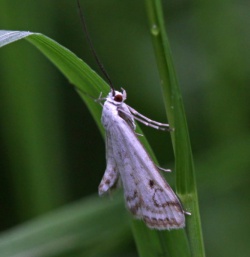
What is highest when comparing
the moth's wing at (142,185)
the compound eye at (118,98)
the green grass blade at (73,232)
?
the compound eye at (118,98)

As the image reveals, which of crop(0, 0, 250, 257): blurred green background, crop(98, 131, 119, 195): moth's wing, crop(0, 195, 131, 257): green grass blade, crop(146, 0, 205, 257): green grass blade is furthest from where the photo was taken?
crop(0, 0, 250, 257): blurred green background

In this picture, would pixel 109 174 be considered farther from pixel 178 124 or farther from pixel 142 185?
pixel 178 124

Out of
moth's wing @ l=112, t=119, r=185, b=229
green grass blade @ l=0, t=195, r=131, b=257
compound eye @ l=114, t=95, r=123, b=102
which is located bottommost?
green grass blade @ l=0, t=195, r=131, b=257

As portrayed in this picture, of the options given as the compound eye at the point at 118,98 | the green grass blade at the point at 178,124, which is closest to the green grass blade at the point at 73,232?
the compound eye at the point at 118,98

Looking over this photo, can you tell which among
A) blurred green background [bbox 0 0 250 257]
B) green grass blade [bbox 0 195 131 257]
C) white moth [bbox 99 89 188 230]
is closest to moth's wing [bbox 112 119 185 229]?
white moth [bbox 99 89 188 230]

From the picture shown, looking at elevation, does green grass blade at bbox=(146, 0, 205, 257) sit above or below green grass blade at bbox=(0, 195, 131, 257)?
above

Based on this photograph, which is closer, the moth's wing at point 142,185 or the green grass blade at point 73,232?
the moth's wing at point 142,185

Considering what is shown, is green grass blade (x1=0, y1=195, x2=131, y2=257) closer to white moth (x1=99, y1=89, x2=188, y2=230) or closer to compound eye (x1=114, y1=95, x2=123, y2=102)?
white moth (x1=99, y1=89, x2=188, y2=230)

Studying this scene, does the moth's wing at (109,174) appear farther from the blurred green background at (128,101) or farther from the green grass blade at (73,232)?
the blurred green background at (128,101)

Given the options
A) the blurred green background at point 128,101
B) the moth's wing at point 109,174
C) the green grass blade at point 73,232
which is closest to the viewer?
the moth's wing at point 109,174
